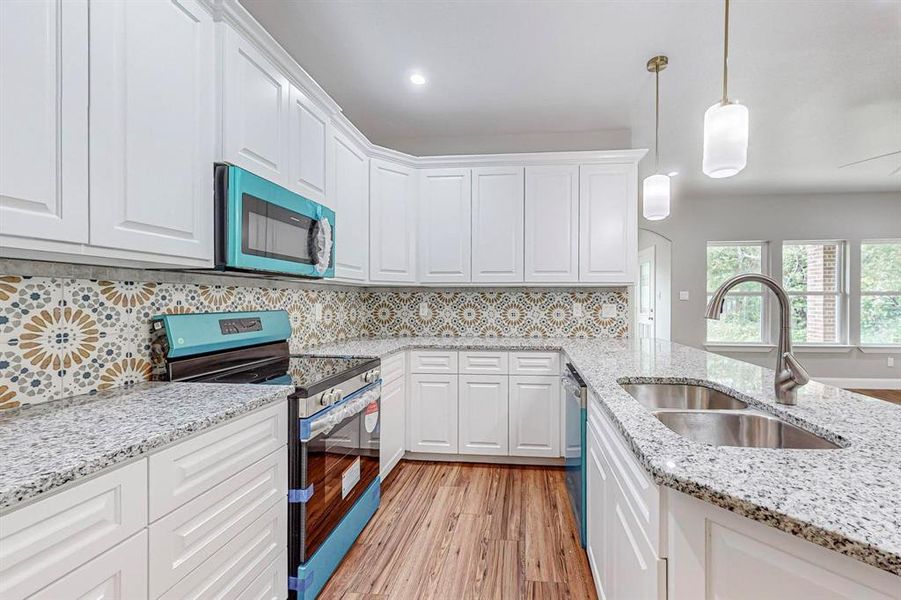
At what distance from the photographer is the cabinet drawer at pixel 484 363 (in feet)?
9.73

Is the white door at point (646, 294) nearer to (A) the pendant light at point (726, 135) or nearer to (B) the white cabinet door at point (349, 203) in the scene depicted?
(B) the white cabinet door at point (349, 203)

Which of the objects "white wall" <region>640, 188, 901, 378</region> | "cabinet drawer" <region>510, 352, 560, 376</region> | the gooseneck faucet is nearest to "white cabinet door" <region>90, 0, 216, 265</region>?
→ the gooseneck faucet

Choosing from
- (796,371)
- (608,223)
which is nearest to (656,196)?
(608,223)

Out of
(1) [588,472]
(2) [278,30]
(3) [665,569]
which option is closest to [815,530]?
(3) [665,569]

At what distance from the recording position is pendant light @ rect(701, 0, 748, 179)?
157 cm

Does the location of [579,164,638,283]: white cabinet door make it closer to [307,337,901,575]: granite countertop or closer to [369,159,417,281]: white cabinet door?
[369,159,417,281]: white cabinet door

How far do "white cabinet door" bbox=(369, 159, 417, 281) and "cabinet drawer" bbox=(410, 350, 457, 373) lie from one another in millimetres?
633

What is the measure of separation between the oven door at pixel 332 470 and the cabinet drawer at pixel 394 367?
15.5 inches

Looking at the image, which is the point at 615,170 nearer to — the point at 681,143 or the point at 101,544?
the point at 681,143

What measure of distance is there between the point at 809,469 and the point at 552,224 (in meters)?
2.60

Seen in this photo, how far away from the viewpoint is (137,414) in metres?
1.12

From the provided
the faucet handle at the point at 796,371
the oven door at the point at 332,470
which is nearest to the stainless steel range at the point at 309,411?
the oven door at the point at 332,470

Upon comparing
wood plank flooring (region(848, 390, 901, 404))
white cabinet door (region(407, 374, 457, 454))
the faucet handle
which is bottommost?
wood plank flooring (region(848, 390, 901, 404))

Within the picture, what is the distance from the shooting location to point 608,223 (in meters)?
3.20
